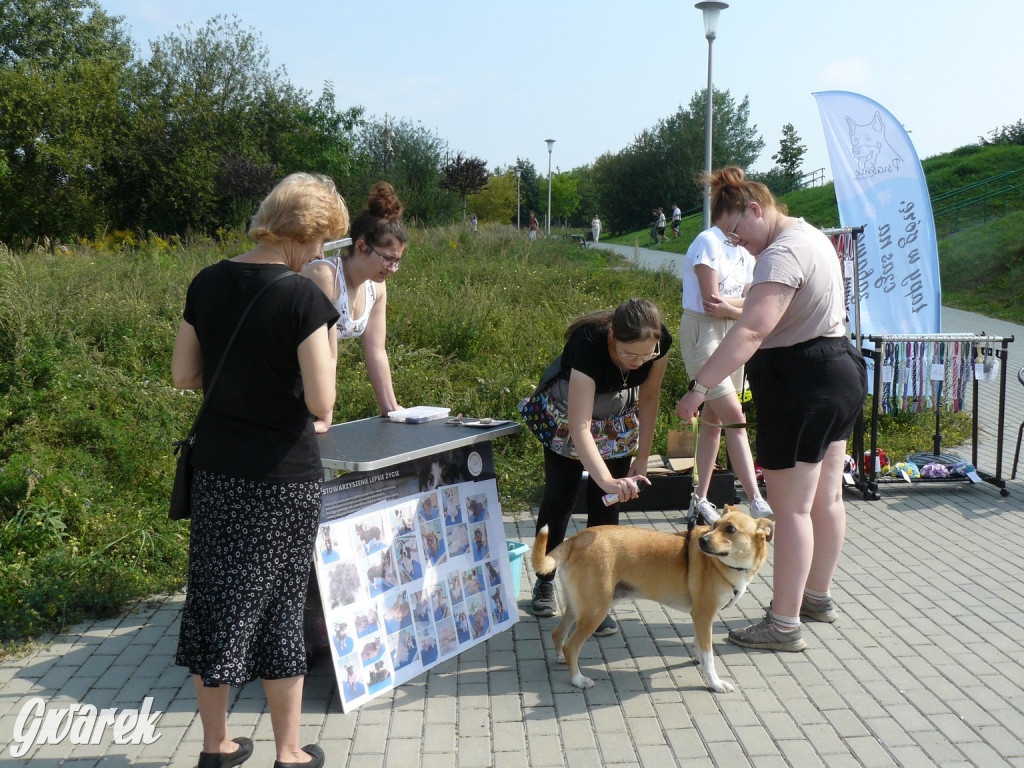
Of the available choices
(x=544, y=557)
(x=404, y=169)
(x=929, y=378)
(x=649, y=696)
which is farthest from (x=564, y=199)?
(x=649, y=696)

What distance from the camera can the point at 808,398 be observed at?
146 inches

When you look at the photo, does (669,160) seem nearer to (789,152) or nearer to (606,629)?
(789,152)

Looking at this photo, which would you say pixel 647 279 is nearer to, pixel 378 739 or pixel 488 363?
pixel 488 363

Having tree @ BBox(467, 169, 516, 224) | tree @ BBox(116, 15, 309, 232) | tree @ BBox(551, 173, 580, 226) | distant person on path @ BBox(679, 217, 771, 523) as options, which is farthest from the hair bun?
tree @ BBox(551, 173, 580, 226)

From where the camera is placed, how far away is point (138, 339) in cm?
819

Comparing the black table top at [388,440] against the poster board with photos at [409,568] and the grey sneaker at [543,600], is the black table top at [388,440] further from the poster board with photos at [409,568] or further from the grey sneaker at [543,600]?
the grey sneaker at [543,600]

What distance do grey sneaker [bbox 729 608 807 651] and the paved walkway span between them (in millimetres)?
38

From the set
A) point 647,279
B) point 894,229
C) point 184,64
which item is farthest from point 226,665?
point 184,64

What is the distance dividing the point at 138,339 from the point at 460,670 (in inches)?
229

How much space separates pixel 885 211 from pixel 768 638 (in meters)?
5.42

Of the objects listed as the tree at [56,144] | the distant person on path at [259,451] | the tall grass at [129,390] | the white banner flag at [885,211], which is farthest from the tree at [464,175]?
the distant person on path at [259,451]

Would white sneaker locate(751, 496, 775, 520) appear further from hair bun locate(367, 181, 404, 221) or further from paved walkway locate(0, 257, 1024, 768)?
hair bun locate(367, 181, 404, 221)

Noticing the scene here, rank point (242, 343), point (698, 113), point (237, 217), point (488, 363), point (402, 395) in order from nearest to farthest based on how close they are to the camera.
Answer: point (242, 343)
point (402, 395)
point (488, 363)
point (237, 217)
point (698, 113)

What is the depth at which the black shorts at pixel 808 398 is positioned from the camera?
3.72 meters
